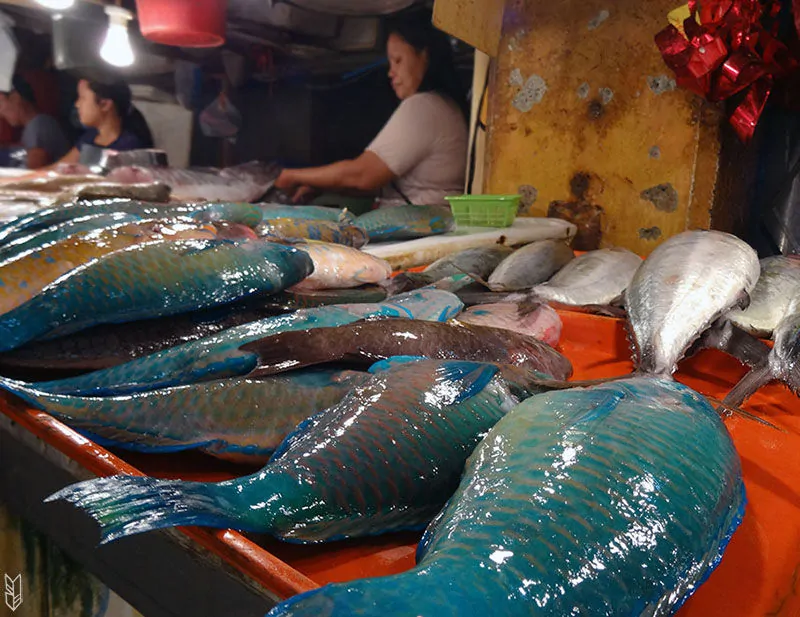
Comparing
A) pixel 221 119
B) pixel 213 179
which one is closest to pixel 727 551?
pixel 213 179

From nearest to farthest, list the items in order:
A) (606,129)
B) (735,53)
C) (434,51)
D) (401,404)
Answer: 1. (401,404)
2. (735,53)
3. (606,129)
4. (434,51)

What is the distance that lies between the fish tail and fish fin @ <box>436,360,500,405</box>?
39 centimetres

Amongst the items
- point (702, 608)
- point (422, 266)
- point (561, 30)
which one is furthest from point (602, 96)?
point (702, 608)

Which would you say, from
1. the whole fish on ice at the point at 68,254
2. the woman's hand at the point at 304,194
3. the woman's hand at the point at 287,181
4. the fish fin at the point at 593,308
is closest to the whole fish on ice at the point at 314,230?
the whole fish on ice at the point at 68,254

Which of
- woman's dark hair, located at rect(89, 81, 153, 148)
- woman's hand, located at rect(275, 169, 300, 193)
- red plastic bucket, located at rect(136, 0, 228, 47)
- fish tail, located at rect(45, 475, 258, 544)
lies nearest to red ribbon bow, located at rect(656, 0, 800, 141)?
fish tail, located at rect(45, 475, 258, 544)

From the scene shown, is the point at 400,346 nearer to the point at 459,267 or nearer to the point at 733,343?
the point at 733,343

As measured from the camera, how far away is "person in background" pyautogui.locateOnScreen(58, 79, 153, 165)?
552cm

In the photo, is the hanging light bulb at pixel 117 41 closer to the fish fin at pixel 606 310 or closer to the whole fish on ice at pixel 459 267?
the whole fish on ice at pixel 459 267

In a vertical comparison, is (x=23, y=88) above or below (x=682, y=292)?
above

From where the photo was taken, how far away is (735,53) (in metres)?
2.68

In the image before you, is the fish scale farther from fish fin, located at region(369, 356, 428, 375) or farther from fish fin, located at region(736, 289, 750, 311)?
fish fin, located at region(736, 289, 750, 311)

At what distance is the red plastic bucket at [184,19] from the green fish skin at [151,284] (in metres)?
4.08

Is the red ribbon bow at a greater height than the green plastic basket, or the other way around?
the red ribbon bow

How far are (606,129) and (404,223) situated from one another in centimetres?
142
